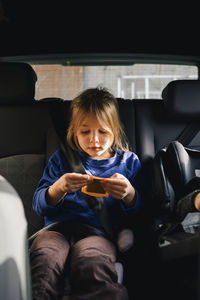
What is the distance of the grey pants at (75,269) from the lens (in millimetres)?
916

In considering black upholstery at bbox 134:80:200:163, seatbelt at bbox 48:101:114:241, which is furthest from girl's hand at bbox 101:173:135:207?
black upholstery at bbox 134:80:200:163

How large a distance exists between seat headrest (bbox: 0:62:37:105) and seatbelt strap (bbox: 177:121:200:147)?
0.79m

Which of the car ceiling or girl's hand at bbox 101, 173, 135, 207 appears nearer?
girl's hand at bbox 101, 173, 135, 207

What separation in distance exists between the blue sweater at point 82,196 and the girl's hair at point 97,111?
0.07 metres

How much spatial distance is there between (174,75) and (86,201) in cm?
113

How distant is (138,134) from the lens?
1.68m

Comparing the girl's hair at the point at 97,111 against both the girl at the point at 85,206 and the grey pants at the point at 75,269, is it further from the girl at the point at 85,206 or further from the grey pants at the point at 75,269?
the grey pants at the point at 75,269

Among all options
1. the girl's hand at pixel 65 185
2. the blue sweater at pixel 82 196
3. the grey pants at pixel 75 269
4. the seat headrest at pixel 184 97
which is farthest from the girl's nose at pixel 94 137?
the seat headrest at pixel 184 97

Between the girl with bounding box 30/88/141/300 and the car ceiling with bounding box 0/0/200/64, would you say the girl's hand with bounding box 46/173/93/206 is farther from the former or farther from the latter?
the car ceiling with bounding box 0/0/200/64

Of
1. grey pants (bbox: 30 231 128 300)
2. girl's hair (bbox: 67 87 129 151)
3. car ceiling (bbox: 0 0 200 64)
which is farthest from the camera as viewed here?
car ceiling (bbox: 0 0 200 64)

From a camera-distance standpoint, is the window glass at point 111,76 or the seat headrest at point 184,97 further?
the window glass at point 111,76

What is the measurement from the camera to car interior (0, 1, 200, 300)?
3.83 feet

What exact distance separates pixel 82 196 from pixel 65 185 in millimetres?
220

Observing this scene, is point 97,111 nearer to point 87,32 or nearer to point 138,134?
point 138,134
